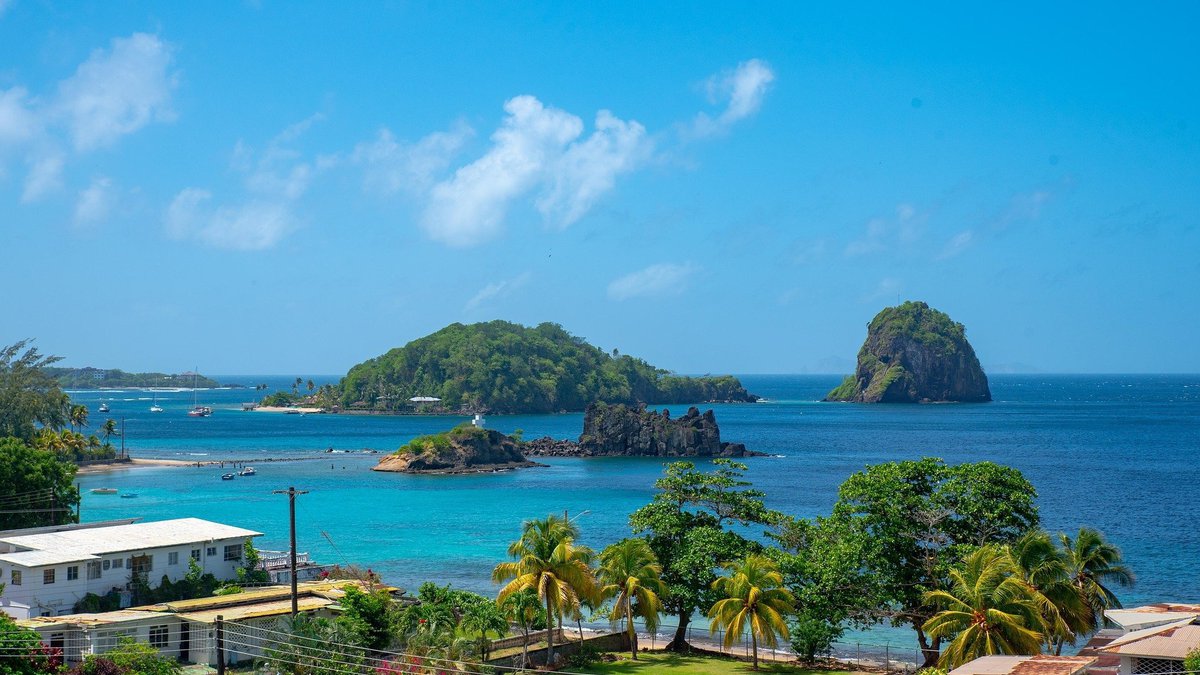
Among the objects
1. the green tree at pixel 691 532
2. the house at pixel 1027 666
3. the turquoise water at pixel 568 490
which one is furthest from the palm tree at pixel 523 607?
the turquoise water at pixel 568 490

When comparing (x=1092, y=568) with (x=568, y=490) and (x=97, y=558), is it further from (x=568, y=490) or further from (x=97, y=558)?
(x=568, y=490)

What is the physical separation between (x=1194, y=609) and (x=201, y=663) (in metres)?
28.3

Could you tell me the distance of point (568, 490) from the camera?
→ 327 feet

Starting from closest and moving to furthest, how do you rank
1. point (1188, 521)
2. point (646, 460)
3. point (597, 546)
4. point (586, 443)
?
point (597, 546)
point (1188, 521)
point (646, 460)
point (586, 443)

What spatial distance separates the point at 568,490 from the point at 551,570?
67.1 meters

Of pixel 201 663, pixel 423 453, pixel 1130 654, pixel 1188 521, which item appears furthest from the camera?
pixel 423 453

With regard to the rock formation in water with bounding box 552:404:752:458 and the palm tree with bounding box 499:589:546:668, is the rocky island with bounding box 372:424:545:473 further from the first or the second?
the palm tree with bounding box 499:589:546:668

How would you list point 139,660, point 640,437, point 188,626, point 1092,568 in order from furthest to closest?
1. point 640,437
2. point 188,626
3. point 1092,568
4. point 139,660

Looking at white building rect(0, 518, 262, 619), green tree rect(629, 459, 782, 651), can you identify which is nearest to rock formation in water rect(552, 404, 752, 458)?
green tree rect(629, 459, 782, 651)

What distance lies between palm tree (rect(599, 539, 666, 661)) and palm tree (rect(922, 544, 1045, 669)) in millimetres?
8754

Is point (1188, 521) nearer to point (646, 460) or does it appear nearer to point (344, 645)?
point (344, 645)

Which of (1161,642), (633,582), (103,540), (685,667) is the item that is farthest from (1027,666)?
(103,540)

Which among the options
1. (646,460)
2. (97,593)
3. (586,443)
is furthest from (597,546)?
(586,443)

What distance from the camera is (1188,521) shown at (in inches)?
2805
